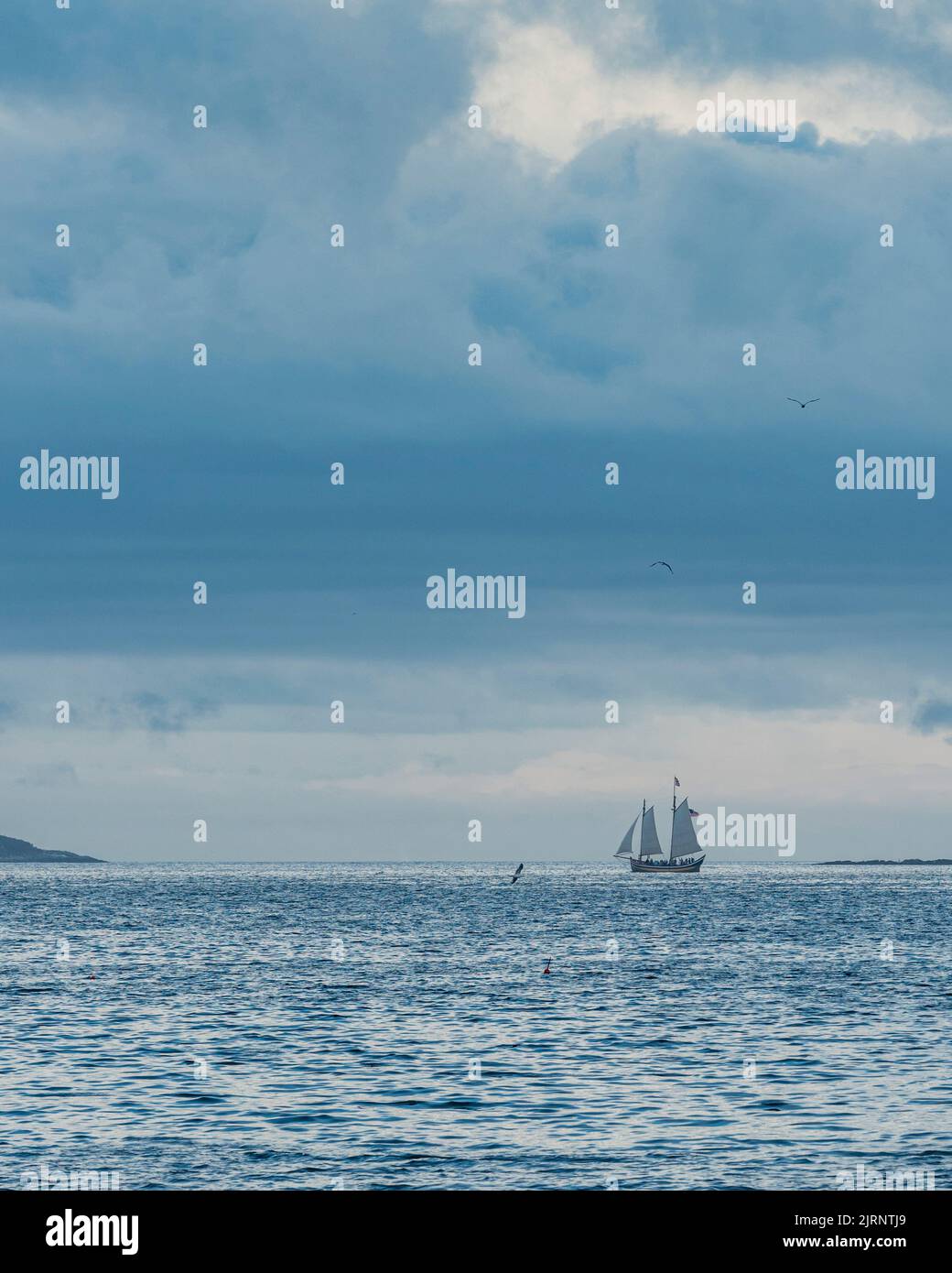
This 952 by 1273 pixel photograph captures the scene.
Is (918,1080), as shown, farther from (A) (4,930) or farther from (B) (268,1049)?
(A) (4,930)

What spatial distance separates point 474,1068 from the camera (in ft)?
162

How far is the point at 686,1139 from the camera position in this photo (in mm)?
38531

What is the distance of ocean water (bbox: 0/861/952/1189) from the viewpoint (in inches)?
1427

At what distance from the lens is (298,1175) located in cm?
3488

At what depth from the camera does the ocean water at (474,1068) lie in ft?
119

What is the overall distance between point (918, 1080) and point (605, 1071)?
9.48m

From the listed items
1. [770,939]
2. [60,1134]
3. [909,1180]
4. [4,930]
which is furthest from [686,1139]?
[4,930]

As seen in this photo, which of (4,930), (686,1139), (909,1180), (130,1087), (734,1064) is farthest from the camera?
(4,930)
